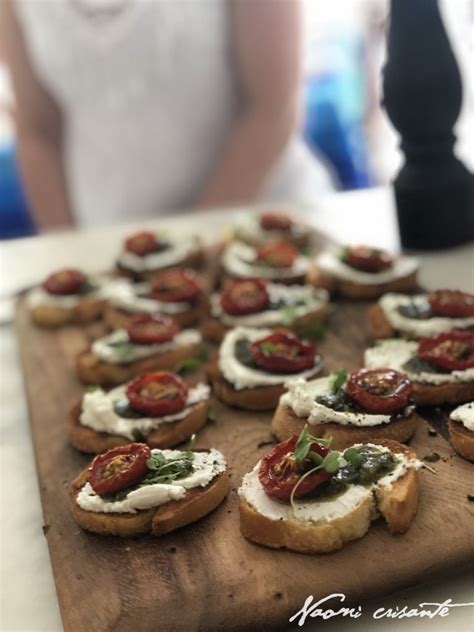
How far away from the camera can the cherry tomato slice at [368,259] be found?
2738 mm

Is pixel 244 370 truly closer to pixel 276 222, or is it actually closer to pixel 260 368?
pixel 260 368

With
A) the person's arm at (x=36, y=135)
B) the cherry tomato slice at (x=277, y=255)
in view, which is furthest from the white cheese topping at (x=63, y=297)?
the person's arm at (x=36, y=135)

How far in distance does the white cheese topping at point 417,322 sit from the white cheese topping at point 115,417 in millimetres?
562

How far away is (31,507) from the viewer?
187 cm

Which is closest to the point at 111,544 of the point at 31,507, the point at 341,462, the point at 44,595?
the point at 44,595

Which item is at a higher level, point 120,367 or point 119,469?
point 119,469

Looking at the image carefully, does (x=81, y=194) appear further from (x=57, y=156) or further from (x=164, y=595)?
(x=164, y=595)

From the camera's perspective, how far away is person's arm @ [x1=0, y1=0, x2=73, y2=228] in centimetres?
440

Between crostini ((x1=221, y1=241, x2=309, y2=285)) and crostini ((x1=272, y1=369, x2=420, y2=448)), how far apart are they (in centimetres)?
101

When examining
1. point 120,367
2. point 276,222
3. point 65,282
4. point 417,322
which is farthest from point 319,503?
point 276,222

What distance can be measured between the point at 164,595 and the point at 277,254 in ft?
5.53

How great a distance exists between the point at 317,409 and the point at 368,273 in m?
1.03

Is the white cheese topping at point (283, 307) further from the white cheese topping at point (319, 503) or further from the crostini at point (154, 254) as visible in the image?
the white cheese topping at point (319, 503)

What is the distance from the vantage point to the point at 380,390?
1831mm
